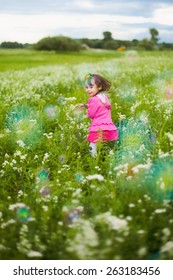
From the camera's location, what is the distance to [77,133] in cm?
720

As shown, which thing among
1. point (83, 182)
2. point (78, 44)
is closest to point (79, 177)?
point (83, 182)

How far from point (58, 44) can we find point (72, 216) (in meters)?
16.6

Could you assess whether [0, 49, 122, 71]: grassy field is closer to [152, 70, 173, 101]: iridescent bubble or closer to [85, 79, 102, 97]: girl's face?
[152, 70, 173, 101]: iridescent bubble

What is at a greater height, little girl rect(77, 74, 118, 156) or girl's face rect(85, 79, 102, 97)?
girl's face rect(85, 79, 102, 97)

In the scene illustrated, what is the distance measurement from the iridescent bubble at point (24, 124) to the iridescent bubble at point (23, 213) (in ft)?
7.36

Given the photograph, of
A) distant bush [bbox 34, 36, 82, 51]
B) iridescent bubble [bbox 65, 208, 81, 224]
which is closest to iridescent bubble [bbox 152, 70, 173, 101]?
iridescent bubble [bbox 65, 208, 81, 224]

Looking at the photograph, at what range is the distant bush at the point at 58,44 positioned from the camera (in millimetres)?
19178

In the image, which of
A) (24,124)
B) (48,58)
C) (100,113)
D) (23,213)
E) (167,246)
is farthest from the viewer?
(48,58)

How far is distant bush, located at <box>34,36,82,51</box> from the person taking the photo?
19178 millimetres

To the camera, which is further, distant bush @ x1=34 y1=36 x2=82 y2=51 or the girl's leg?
distant bush @ x1=34 y1=36 x2=82 y2=51

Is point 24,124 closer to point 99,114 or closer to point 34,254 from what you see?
point 99,114

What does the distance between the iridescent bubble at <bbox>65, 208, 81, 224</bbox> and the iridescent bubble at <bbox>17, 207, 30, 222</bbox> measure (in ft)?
1.29

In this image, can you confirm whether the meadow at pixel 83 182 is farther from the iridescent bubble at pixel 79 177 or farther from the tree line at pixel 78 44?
the tree line at pixel 78 44

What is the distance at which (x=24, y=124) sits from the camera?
767 centimetres
